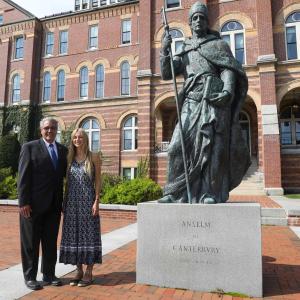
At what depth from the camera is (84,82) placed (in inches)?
1081

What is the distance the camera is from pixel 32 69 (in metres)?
28.6

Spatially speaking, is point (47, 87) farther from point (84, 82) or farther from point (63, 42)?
point (63, 42)

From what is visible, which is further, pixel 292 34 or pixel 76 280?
pixel 292 34

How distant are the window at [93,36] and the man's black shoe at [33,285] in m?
25.6

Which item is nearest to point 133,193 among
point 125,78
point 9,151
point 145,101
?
point 145,101

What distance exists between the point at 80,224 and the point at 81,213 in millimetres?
141

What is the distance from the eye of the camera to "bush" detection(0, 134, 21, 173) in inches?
979

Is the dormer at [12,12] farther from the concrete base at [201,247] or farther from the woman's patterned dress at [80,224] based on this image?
the concrete base at [201,247]

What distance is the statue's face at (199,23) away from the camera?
4.93m

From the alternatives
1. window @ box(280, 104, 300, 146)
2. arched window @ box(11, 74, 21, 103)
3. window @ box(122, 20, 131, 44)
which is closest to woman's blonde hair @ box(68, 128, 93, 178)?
window @ box(280, 104, 300, 146)

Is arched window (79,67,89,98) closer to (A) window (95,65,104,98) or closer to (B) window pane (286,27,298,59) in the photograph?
(A) window (95,65,104,98)

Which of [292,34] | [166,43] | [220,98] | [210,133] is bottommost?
[210,133]

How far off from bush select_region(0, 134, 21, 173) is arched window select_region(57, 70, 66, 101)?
16.2 ft

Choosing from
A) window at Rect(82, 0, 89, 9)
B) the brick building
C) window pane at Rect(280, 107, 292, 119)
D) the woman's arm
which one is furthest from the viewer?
window at Rect(82, 0, 89, 9)
